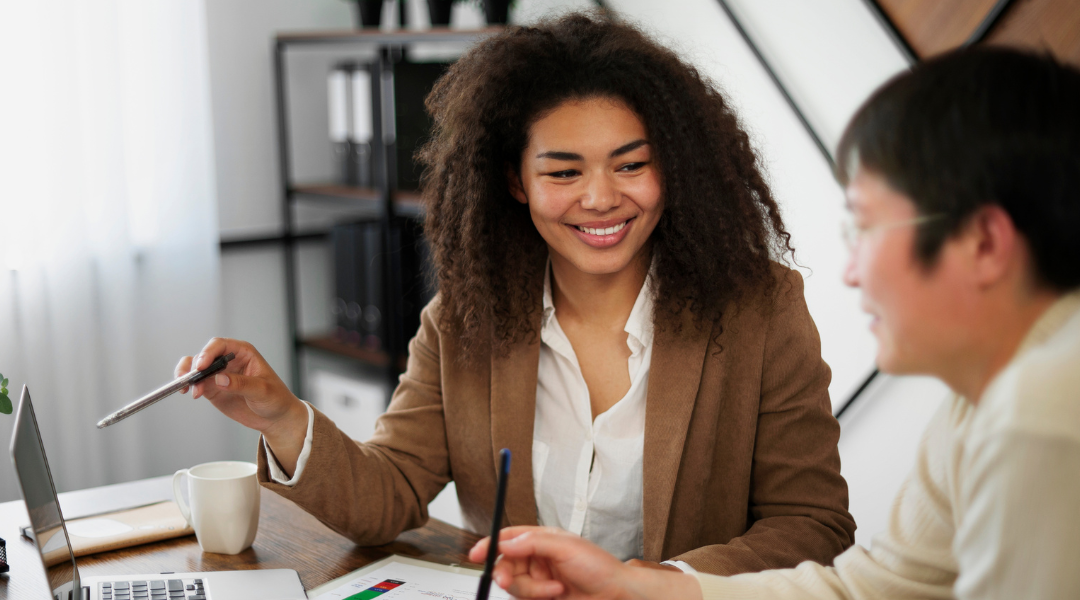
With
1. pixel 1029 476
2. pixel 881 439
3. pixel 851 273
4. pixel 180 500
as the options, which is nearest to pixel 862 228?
pixel 851 273

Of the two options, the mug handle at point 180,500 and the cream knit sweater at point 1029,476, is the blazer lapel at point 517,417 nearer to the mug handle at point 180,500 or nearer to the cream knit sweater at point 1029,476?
the mug handle at point 180,500

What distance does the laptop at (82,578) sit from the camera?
33.0 inches

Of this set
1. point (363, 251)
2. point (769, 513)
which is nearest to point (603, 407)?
point (769, 513)

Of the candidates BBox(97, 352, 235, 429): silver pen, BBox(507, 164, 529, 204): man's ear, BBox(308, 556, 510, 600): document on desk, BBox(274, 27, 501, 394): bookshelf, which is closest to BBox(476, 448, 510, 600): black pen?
BBox(308, 556, 510, 600): document on desk

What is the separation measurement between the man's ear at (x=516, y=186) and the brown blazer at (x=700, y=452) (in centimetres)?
25

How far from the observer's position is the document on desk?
3.34 ft

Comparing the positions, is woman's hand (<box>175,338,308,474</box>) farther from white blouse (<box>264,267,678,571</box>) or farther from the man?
the man

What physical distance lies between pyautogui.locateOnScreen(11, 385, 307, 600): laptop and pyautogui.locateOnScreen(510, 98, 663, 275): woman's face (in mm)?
616

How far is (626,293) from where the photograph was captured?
54.8 inches

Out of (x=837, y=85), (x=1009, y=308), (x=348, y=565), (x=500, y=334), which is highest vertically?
(x=837, y=85)

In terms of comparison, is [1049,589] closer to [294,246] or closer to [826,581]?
[826,581]

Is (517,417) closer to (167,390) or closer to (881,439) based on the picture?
(167,390)

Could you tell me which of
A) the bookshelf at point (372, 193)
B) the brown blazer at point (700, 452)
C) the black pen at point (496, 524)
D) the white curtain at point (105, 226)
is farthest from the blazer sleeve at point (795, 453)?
the white curtain at point (105, 226)

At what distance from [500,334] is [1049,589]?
0.90 metres
